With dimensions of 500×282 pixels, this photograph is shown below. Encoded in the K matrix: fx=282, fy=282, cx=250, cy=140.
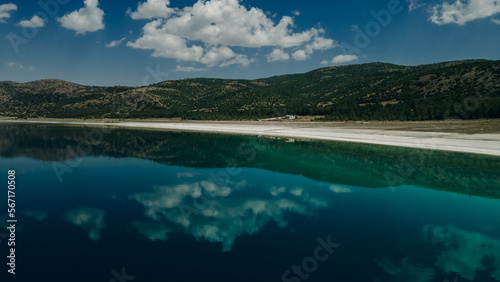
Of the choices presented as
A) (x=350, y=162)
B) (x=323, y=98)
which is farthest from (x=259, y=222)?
(x=323, y=98)

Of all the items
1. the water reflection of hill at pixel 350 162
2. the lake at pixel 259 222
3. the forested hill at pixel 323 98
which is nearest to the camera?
the lake at pixel 259 222

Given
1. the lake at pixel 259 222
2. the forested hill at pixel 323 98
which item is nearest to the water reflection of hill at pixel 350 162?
the lake at pixel 259 222

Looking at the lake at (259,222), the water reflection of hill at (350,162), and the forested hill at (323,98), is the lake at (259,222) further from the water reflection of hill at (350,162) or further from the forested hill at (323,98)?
the forested hill at (323,98)

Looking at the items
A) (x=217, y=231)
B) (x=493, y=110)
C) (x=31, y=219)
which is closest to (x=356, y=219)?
(x=217, y=231)

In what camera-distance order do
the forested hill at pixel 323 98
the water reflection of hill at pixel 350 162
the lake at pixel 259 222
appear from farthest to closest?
the forested hill at pixel 323 98 → the water reflection of hill at pixel 350 162 → the lake at pixel 259 222

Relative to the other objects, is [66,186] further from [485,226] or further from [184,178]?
[485,226]
